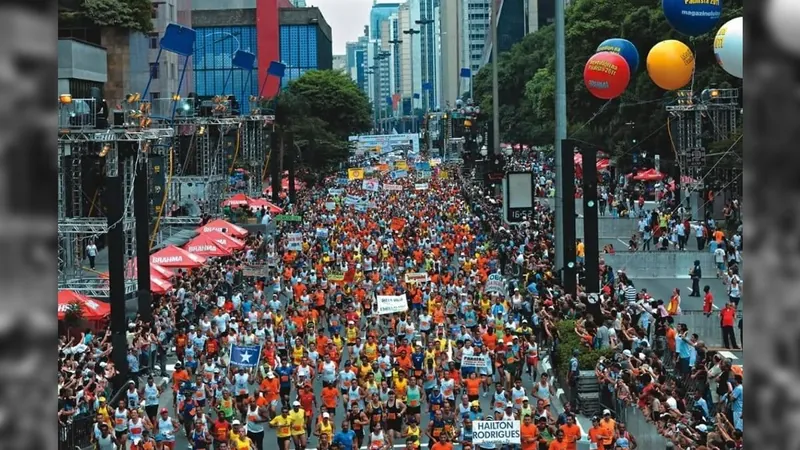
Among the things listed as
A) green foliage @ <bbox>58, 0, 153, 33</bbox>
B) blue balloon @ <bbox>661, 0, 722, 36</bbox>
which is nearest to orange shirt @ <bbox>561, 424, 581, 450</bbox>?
blue balloon @ <bbox>661, 0, 722, 36</bbox>

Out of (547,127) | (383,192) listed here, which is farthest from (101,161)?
(547,127)

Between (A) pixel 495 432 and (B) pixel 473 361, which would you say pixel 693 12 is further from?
(A) pixel 495 432

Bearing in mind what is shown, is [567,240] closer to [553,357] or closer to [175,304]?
[553,357]

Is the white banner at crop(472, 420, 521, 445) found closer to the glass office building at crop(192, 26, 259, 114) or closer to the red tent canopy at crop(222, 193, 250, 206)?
the red tent canopy at crop(222, 193, 250, 206)

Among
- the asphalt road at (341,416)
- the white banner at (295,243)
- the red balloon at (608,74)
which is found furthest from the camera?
the white banner at (295,243)

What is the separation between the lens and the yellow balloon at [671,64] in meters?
28.1

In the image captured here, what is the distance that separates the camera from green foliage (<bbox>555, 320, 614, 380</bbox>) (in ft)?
68.4

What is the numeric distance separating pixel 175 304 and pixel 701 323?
1186cm

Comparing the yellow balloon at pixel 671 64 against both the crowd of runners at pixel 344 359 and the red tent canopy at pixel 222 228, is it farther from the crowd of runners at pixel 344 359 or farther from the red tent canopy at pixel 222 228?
the red tent canopy at pixel 222 228

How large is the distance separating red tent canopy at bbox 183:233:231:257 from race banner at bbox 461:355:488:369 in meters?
16.5

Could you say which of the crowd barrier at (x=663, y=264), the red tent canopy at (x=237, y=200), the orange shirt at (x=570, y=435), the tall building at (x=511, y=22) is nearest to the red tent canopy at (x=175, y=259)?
the crowd barrier at (x=663, y=264)

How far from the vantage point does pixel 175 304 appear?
95.2 feet

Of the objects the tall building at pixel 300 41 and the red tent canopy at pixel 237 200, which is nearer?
the red tent canopy at pixel 237 200
